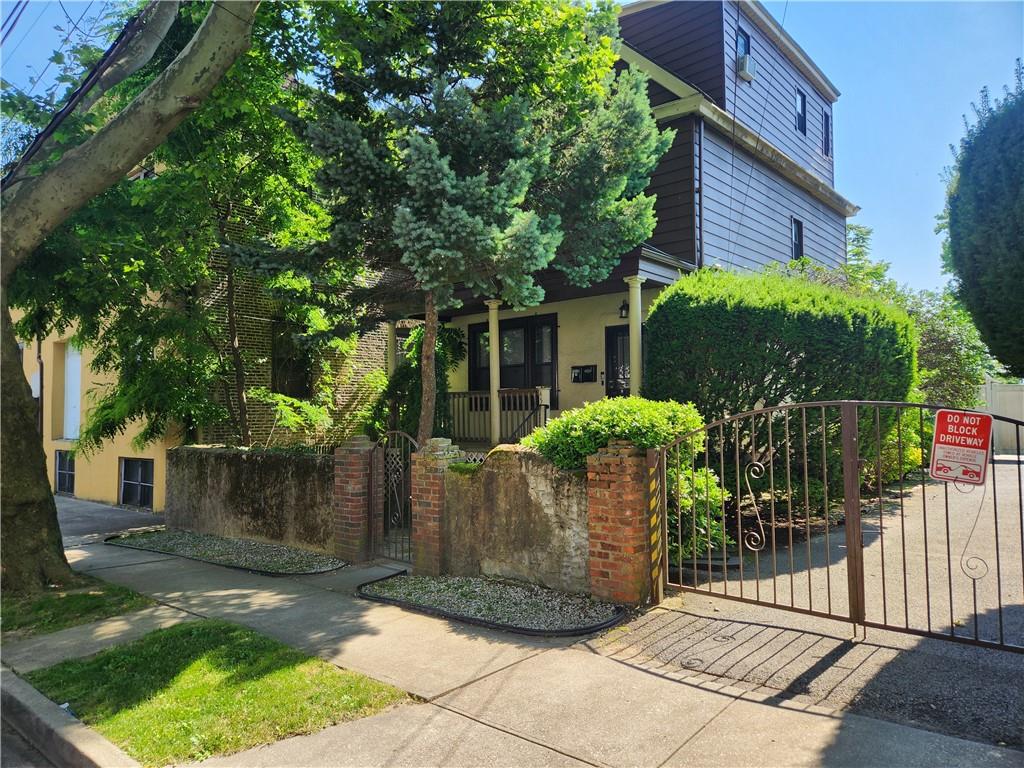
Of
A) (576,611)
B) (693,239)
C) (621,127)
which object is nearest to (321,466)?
(576,611)

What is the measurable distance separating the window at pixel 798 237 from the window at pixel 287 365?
1216 cm

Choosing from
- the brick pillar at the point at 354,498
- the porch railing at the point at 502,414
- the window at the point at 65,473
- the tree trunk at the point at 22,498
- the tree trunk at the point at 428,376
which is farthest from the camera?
the window at the point at 65,473

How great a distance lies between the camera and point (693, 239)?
1241 cm

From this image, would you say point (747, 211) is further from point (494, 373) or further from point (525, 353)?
point (494, 373)

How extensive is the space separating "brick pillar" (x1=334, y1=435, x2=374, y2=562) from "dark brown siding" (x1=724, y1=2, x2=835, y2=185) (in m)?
10.7

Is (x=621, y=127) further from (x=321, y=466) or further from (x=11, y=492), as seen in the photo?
(x=11, y=492)

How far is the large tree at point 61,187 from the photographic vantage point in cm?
675

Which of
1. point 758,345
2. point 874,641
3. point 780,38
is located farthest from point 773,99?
point 874,641

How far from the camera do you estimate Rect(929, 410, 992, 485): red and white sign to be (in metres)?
4.36

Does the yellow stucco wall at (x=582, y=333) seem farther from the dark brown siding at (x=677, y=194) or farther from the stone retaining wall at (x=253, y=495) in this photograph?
the stone retaining wall at (x=253, y=495)

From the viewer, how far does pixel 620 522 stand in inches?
220

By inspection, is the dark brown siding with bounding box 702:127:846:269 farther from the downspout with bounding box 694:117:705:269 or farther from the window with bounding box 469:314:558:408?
the window with bounding box 469:314:558:408

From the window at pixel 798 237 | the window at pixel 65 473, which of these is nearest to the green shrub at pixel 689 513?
the window at pixel 798 237

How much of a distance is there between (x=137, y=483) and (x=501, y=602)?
37.2ft
